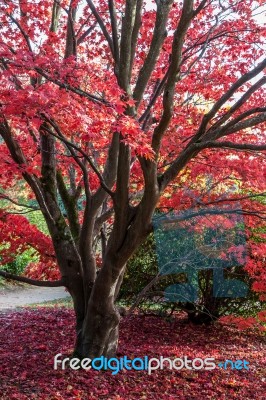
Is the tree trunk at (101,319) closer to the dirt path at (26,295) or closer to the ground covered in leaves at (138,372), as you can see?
the ground covered in leaves at (138,372)

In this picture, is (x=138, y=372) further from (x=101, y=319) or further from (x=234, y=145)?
(x=234, y=145)

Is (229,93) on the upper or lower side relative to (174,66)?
lower

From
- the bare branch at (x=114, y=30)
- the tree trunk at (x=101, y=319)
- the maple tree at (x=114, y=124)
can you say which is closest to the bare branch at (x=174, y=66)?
the maple tree at (x=114, y=124)

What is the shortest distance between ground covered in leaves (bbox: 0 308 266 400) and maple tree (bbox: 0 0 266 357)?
509 millimetres

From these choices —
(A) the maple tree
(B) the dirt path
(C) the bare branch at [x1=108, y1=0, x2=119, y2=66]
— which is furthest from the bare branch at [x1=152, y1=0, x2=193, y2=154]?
(B) the dirt path

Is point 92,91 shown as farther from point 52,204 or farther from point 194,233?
point 194,233

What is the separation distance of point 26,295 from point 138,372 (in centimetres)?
1067

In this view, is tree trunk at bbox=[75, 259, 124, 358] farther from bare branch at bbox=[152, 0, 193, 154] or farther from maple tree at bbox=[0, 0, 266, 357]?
bare branch at bbox=[152, 0, 193, 154]

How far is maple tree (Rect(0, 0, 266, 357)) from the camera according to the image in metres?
3.93

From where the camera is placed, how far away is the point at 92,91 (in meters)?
4.71

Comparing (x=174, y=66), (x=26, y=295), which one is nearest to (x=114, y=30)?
(x=174, y=66)

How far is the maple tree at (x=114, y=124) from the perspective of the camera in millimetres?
3932

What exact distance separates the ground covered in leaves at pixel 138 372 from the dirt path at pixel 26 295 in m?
5.13

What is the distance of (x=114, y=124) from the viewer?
12.4ft
